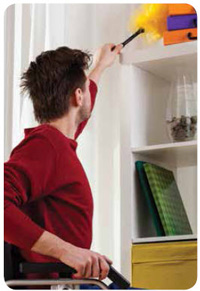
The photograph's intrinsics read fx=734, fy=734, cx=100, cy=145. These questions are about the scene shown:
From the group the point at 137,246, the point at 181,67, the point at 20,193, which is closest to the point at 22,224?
the point at 20,193

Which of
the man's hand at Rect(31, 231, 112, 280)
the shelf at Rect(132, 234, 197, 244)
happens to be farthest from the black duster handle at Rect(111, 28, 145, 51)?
the man's hand at Rect(31, 231, 112, 280)

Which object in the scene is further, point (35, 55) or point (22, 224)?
point (35, 55)

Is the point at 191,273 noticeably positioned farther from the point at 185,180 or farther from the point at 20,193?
the point at 20,193

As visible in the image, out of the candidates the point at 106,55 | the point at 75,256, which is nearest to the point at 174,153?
the point at 106,55

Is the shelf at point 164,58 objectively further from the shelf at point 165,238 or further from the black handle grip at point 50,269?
the black handle grip at point 50,269

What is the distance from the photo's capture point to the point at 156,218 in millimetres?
2307

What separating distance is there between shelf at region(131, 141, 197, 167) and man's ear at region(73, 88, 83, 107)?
10.1 inches

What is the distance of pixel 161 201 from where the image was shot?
230 cm

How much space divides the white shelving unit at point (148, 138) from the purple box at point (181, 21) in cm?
6

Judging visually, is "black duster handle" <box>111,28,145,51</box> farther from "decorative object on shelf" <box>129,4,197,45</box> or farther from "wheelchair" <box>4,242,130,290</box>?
"wheelchair" <box>4,242,130,290</box>

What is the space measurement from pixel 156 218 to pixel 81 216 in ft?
0.98

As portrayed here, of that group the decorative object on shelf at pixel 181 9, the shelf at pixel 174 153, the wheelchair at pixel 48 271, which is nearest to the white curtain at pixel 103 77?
the shelf at pixel 174 153

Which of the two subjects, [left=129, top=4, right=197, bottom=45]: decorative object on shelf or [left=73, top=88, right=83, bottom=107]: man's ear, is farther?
[left=129, top=4, right=197, bottom=45]: decorative object on shelf

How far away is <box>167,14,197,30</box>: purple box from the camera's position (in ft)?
7.63
